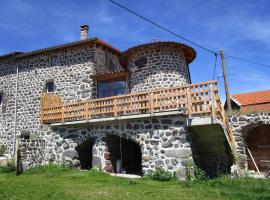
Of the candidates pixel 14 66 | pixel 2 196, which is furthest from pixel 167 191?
pixel 14 66

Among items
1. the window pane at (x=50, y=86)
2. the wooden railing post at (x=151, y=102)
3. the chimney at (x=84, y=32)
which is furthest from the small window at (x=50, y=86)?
the wooden railing post at (x=151, y=102)

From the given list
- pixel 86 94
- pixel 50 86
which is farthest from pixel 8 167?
pixel 50 86

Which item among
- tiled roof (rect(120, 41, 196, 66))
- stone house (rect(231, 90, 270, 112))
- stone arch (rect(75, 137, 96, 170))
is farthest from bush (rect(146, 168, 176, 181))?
stone house (rect(231, 90, 270, 112))

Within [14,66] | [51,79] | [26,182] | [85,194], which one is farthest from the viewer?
[14,66]

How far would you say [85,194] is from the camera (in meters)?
7.87

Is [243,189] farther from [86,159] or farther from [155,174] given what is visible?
[86,159]

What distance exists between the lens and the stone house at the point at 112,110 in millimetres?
10453

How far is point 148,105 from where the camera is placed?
11.1 metres

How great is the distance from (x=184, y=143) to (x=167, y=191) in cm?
262

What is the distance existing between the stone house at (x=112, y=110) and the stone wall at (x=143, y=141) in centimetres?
4

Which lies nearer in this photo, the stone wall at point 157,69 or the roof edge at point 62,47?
the stone wall at point 157,69

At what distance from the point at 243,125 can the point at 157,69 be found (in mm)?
5284

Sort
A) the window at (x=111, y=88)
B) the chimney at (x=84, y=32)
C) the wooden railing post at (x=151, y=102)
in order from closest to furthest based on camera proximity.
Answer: the wooden railing post at (x=151, y=102), the window at (x=111, y=88), the chimney at (x=84, y=32)

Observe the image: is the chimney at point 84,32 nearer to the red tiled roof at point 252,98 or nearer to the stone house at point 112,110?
the stone house at point 112,110
